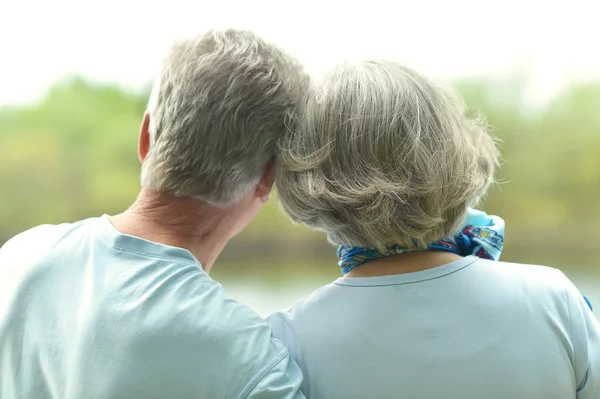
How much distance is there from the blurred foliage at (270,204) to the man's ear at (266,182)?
0.95 m

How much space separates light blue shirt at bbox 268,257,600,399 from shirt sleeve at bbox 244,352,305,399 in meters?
0.04

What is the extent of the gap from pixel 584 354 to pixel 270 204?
127cm

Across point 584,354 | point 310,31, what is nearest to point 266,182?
point 584,354

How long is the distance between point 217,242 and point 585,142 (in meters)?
1.46

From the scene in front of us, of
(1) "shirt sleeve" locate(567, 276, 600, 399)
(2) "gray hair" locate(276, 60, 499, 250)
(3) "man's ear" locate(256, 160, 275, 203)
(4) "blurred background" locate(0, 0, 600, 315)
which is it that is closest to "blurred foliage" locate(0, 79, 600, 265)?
(4) "blurred background" locate(0, 0, 600, 315)

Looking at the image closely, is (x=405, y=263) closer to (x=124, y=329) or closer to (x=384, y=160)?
(x=384, y=160)

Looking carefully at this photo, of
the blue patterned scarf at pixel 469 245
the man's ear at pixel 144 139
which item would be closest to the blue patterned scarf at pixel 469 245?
the blue patterned scarf at pixel 469 245

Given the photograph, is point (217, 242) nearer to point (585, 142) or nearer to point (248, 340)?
point (248, 340)

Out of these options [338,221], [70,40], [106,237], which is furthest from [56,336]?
[70,40]

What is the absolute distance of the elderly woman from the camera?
2.58 ft

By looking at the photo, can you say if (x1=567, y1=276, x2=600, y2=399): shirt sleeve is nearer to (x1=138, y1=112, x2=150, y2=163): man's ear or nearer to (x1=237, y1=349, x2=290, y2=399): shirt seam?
(x1=237, y1=349, x2=290, y2=399): shirt seam

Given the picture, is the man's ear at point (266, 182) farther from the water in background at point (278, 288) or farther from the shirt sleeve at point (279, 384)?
the water in background at point (278, 288)

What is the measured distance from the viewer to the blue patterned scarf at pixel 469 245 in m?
0.86

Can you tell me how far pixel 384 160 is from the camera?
0.83 meters
